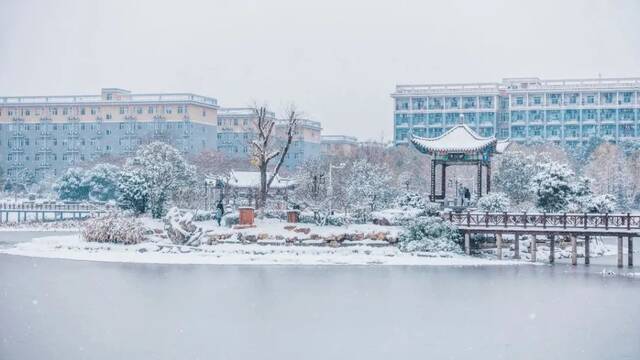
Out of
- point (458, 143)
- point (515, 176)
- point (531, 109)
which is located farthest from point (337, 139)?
point (458, 143)

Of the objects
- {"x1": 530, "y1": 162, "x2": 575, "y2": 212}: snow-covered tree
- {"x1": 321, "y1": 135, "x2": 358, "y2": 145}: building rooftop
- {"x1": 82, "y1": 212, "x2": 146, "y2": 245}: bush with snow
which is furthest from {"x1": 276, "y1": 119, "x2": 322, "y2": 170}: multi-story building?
{"x1": 82, "y1": 212, "x2": 146, "y2": 245}: bush with snow

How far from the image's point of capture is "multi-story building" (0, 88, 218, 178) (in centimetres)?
8481

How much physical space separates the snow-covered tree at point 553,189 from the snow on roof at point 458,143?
2.62 meters

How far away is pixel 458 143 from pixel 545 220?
25.2ft

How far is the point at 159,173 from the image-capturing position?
42.7 m

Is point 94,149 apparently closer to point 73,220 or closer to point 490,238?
point 73,220

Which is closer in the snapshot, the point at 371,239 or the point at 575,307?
the point at 575,307

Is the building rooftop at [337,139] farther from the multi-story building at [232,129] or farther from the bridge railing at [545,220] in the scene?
the bridge railing at [545,220]

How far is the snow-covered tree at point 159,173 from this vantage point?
41.9m

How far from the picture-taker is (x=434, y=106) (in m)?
90.6

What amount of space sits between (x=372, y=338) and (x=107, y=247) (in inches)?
748

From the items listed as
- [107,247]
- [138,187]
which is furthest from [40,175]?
[107,247]

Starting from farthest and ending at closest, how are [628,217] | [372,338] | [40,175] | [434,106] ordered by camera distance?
[434,106] < [40,175] < [628,217] < [372,338]

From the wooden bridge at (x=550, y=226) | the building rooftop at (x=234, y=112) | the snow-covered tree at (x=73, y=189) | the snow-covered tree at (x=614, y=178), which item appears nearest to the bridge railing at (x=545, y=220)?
the wooden bridge at (x=550, y=226)
